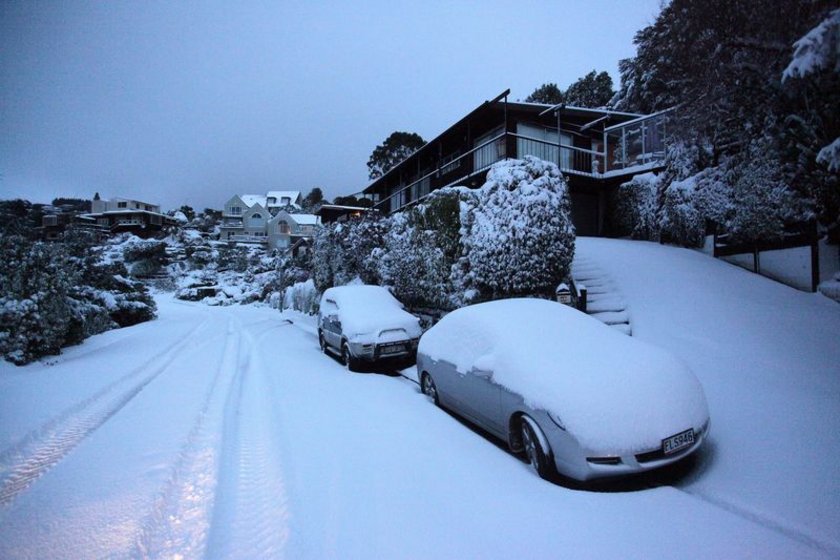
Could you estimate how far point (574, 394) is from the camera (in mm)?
3453

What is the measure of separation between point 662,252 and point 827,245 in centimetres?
345

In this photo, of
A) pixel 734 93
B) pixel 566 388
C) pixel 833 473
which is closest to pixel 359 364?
pixel 566 388

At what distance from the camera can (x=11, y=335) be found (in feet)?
26.7

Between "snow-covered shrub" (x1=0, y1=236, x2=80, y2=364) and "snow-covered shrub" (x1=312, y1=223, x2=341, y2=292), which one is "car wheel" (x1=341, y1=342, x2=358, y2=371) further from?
"snow-covered shrub" (x1=312, y1=223, x2=341, y2=292)

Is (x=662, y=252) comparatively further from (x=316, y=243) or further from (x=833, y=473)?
(x=316, y=243)

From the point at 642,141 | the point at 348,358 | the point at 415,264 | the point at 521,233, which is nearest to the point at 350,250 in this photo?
the point at 415,264

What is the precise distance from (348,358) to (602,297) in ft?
18.3

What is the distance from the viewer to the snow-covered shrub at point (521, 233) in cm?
779

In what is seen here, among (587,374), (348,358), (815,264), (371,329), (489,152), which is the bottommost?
(348,358)

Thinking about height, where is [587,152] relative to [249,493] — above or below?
above

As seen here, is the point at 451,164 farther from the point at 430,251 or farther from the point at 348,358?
the point at 348,358

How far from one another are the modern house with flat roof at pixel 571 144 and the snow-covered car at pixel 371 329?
8.28 meters

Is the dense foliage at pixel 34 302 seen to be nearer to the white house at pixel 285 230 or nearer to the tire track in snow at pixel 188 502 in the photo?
the tire track in snow at pixel 188 502

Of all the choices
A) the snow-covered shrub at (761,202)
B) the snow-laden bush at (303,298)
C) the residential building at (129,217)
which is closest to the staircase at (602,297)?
the snow-covered shrub at (761,202)
